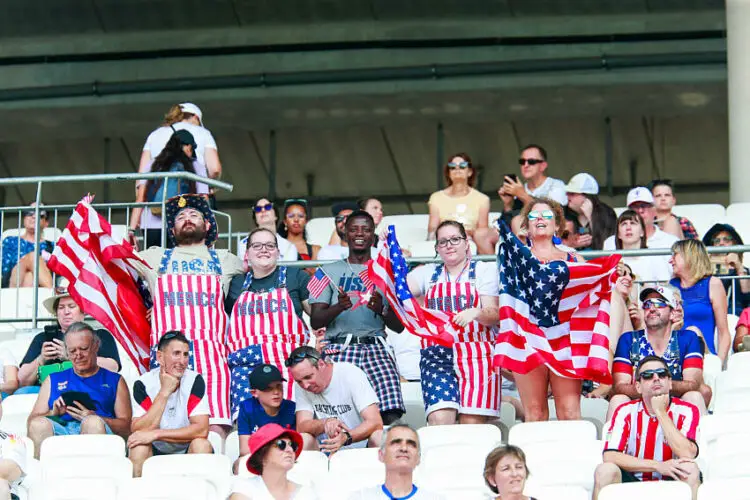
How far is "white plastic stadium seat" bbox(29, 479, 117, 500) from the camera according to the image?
8.56m

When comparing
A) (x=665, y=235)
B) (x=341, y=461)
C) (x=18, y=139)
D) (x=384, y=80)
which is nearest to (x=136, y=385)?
(x=341, y=461)

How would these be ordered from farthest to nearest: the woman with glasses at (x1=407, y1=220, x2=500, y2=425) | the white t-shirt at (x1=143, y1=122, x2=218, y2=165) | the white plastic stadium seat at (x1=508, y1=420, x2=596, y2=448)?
the white t-shirt at (x1=143, y1=122, x2=218, y2=165), the woman with glasses at (x1=407, y1=220, x2=500, y2=425), the white plastic stadium seat at (x1=508, y1=420, x2=596, y2=448)

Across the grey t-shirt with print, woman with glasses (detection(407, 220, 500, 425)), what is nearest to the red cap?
woman with glasses (detection(407, 220, 500, 425))

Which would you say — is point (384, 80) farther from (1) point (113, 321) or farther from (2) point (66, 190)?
(1) point (113, 321)

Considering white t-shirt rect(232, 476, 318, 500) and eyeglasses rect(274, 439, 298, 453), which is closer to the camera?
white t-shirt rect(232, 476, 318, 500)

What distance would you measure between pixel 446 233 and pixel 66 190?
406 inches

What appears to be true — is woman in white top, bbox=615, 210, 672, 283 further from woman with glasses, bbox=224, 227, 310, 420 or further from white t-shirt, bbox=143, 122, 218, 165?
white t-shirt, bbox=143, 122, 218, 165

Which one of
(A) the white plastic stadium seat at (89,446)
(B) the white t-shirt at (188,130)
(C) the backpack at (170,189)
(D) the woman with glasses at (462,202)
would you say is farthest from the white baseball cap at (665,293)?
(B) the white t-shirt at (188,130)

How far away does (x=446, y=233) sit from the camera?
32.2 feet

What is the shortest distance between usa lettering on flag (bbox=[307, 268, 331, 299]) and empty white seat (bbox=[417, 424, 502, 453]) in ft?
4.62

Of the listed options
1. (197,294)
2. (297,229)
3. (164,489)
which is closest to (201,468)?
(164,489)

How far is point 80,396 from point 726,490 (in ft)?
12.4

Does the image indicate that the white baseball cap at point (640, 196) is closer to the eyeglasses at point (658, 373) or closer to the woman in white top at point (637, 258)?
the woman in white top at point (637, 258)

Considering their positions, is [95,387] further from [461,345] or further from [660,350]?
[660,350]
